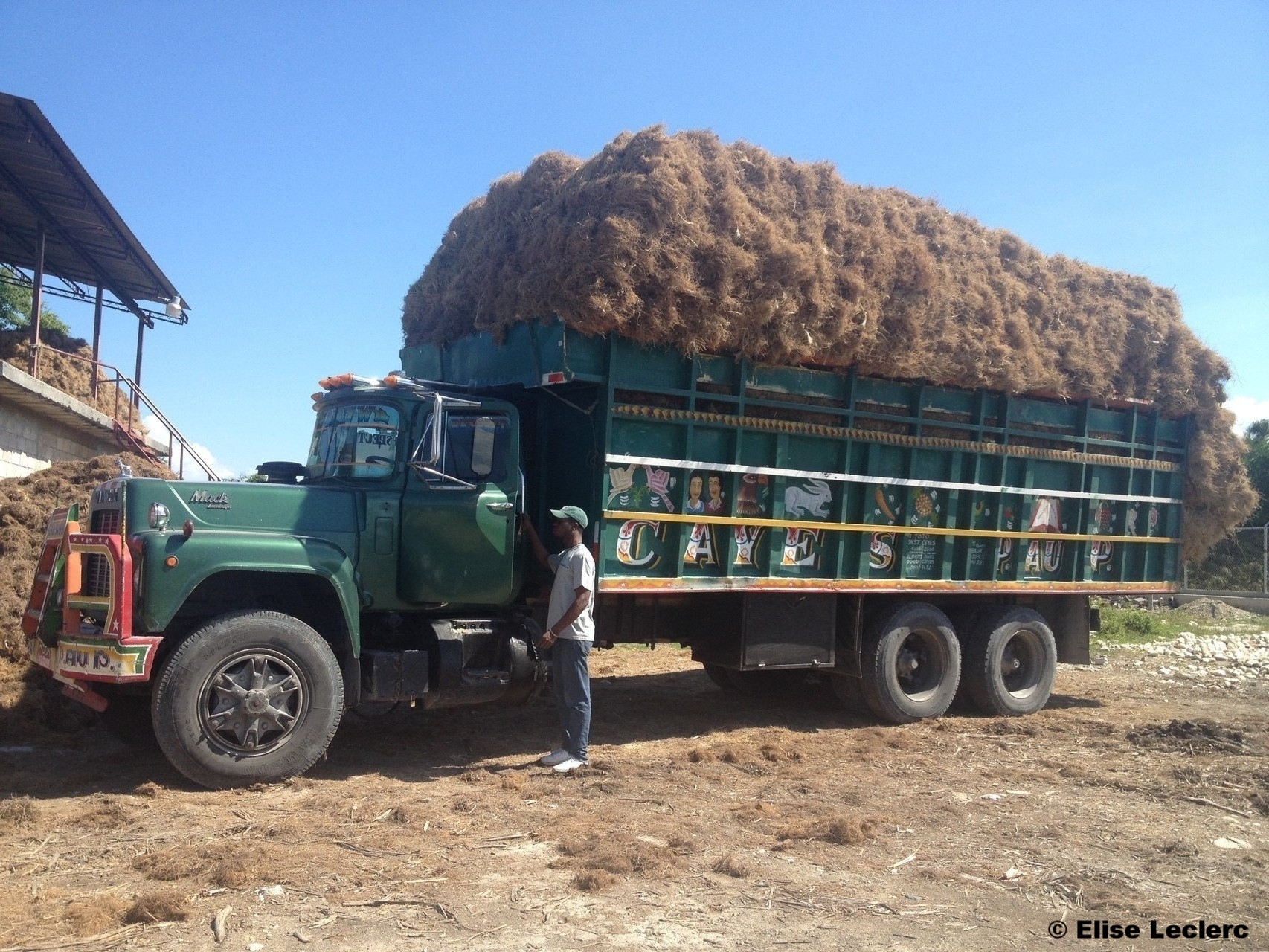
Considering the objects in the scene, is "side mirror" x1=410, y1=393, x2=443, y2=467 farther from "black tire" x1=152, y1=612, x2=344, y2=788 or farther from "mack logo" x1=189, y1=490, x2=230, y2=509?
"black tire" x1=152, y1=612, x2=344, y2=788

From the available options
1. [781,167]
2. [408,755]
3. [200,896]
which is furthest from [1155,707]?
[200,896]

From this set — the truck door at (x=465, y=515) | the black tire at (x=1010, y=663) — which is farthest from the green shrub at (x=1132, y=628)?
the truck door at (x=465, y=515)

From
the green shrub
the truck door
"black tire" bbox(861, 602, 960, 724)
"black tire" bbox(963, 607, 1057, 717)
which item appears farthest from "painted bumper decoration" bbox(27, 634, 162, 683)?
the green shrub

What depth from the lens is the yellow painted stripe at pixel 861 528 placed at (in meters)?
7.46

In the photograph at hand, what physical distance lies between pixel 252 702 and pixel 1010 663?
7096 mm

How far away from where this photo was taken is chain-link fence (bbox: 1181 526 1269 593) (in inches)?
942

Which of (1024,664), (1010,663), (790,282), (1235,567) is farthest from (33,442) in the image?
(1235,567)

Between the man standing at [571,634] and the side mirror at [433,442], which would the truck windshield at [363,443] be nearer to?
the side mirror at [433,442]

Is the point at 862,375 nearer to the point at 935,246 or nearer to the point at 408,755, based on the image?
the point at 935,246

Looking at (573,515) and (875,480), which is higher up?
(875,480)

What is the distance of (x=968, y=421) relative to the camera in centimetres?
933

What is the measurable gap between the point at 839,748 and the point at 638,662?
469 centimetres

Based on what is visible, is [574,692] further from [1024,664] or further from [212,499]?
[1024,664]

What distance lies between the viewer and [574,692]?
6914 millimetres
